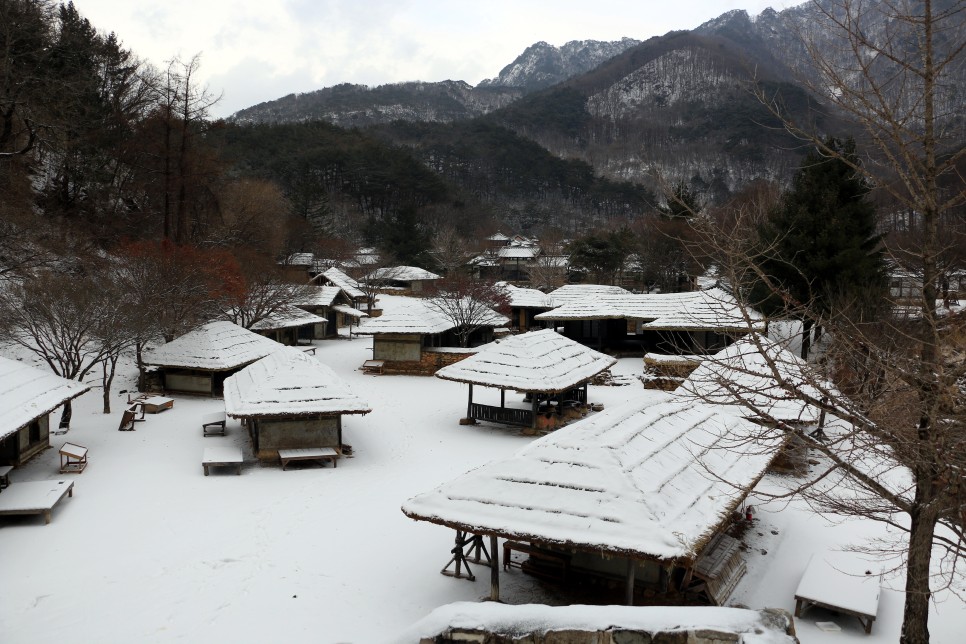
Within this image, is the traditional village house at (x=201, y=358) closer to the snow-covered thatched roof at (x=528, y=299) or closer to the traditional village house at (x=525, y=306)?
the snow-covered thatched roof at (x=528, y=299)

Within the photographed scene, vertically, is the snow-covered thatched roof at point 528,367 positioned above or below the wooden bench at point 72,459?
above

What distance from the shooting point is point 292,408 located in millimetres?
15867

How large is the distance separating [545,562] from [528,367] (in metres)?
9.19

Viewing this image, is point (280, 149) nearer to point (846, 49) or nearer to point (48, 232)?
point (48, 232)

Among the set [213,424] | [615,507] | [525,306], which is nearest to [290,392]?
[213,424]

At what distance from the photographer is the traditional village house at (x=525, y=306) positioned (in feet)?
129

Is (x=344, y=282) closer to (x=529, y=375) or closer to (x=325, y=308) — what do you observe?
(x=325, y=308)

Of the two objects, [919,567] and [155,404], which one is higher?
[919,567]

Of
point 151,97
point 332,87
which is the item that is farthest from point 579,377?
point 332,87

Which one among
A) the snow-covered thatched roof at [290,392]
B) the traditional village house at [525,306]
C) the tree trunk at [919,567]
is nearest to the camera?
the tree trunk at [919,567]

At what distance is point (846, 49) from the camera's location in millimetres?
6344

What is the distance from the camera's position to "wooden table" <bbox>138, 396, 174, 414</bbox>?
20.5 m

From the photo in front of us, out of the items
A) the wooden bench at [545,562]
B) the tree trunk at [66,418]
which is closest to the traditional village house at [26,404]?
the tree trunk at [66,418]

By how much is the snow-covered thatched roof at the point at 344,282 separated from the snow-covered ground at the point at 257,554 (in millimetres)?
29635
